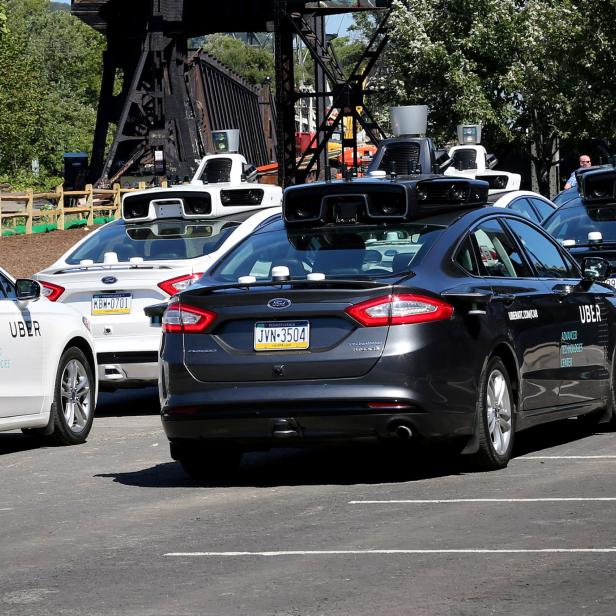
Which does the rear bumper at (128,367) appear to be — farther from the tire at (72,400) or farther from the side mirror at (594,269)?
the side mirror at (594,269)

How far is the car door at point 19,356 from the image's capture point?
1133 cm

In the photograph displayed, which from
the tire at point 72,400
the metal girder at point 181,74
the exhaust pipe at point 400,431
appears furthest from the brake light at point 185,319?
the metal girder at point 181,74

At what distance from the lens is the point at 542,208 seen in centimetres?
A: 1812

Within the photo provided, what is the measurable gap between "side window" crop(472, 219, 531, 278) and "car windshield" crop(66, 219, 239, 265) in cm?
462

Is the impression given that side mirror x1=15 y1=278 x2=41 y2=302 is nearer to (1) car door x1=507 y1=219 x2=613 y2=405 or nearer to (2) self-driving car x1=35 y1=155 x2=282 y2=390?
(2) self-driving car x1=35 y1=155 x2=282 y2=390

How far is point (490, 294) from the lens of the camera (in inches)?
372

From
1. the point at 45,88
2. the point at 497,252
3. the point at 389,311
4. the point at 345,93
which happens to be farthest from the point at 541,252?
the point at 45,88

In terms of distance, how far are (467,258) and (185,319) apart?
5.58 ft

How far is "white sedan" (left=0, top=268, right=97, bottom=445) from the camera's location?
11406 mm

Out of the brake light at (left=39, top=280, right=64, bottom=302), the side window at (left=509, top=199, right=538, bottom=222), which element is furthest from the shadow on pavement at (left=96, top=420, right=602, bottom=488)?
the side window at (left=509, top=199, right=538, bottom=222)

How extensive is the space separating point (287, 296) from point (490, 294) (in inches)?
49.3

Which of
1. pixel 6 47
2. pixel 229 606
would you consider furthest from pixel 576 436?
pixel 6 47

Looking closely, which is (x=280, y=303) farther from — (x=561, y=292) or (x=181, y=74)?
(x=181, y=74)

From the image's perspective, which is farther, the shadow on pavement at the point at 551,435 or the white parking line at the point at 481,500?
the shadow on pavement at the point at 551,435
